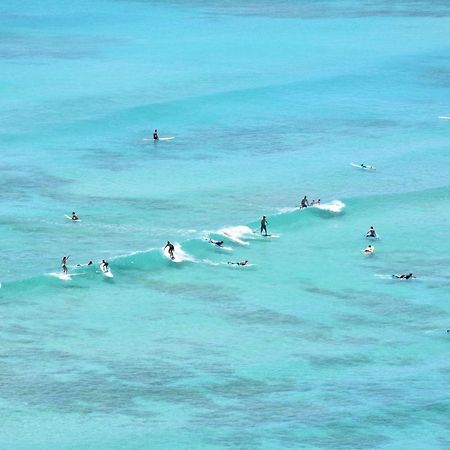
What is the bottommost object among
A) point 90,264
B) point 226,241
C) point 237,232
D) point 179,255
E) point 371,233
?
point 90,264

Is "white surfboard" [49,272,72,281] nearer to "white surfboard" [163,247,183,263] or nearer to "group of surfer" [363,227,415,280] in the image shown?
"white surfboard" [163,247,183,263]

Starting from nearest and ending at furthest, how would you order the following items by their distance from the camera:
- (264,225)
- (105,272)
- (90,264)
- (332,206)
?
1. (105,272)
2. (90,264)
3. (264,225)
4. (332,206)

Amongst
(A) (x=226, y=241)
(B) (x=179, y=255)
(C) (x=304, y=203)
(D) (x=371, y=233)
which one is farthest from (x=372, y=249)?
(B) (x=179, y=255)

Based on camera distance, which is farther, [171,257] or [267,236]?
[267,236]

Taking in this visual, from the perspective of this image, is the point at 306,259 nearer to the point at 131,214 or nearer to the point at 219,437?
the point at 131,214

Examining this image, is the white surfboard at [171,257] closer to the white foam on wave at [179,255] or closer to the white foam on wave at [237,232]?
the white foam on wave at [179,255]

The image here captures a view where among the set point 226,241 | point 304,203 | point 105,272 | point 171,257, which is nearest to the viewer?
point 105,272

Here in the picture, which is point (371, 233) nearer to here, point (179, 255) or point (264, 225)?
point (264, 225)

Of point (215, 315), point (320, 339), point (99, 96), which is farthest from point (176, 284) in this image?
point (99, 96)
